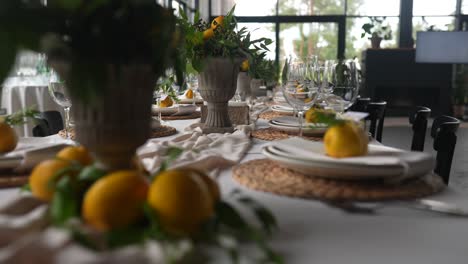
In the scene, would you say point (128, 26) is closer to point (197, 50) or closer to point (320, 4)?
point (197, 50)

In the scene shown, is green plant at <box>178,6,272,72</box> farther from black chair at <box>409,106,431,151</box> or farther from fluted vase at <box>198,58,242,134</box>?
black chair at <box>409,106,431,151</box>

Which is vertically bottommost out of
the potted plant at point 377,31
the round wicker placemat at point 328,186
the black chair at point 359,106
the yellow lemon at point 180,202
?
the black chair at point 359,106

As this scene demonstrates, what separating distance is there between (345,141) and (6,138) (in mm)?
713

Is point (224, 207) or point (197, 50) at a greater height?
point (197, 50)


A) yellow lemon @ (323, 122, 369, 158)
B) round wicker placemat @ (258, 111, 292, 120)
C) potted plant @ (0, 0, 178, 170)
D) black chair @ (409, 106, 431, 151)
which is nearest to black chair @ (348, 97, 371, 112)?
round wicker placemat @ (258, 111, 292, 120)

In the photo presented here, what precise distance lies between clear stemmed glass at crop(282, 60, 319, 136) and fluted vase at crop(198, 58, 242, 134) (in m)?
0.25

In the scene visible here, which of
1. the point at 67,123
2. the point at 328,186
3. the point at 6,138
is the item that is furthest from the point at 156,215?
the point at 67,123

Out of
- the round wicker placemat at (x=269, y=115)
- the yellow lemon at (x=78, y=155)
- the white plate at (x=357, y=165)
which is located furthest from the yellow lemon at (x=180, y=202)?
the round wicker placemat at (x=269, y=115)

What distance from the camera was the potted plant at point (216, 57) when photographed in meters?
1.59

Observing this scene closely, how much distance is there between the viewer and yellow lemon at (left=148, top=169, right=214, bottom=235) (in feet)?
1.73

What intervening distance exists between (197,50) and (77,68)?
43.0 inches

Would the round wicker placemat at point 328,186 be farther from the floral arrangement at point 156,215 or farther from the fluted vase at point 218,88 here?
the fluted vase at point 218,88

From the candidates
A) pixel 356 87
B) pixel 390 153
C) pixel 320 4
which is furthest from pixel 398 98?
pixel 390 153

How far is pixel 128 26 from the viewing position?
1.87ft
